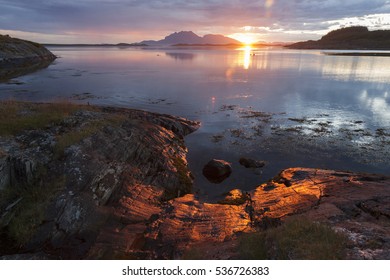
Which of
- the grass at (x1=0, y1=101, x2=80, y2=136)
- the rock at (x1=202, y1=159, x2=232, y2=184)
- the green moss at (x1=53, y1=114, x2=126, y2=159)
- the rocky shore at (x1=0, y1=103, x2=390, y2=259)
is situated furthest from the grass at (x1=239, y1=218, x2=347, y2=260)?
the grass at (x1=0, y1=101, x2=80, y2=136)

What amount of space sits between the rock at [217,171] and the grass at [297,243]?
9.13 meters

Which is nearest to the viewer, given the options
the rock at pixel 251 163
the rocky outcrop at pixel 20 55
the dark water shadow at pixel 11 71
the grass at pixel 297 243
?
the grass at pixel 297 243

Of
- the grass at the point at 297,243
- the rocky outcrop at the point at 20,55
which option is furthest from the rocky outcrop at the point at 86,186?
the rocky outcrop at the point at 20,55

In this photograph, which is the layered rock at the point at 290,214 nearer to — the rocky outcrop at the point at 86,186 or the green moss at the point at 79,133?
the rocky outcrop at the point at 86,186

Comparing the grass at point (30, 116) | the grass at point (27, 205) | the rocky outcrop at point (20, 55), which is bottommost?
the grass at point (27, 205)

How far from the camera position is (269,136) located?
26.1m

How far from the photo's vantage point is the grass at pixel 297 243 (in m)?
7.67

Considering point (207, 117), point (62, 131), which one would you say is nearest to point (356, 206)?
point (62, 131)

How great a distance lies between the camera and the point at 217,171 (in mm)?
19016

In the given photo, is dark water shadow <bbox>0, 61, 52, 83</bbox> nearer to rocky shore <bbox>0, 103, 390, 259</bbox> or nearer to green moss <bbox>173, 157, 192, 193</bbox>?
rocky shore <bbox>0, 103, 390, 259</bbox>

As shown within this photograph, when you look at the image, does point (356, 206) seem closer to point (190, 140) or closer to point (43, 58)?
point (190, 140)

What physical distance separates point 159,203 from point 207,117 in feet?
68.6

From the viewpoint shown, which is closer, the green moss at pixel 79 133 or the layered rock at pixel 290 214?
the layered rock at pixel 290 214

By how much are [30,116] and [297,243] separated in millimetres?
19285
